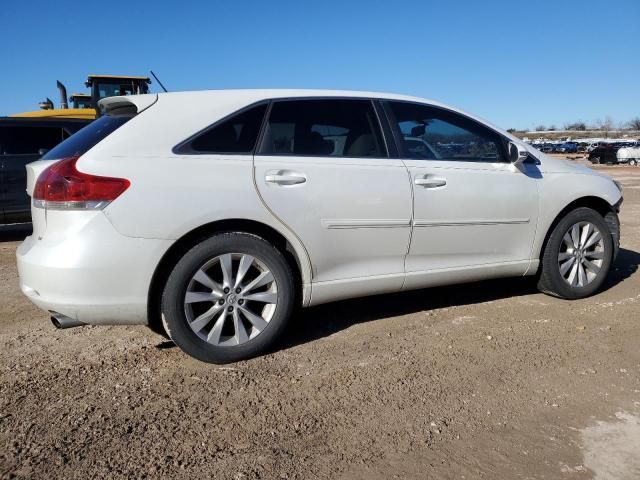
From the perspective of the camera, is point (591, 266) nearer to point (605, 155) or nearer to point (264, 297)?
point (264, 297)

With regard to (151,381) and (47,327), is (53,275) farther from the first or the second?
(47,327)

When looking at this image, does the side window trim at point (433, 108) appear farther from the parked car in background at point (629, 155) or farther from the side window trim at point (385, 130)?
the parked car in background at point (629, 155)

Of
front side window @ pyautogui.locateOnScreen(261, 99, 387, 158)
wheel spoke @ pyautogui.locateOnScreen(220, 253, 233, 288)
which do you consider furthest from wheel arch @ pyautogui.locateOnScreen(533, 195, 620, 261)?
wheel spoke @ pyautogui.locateOnScreen(220, 253, 233, 288)

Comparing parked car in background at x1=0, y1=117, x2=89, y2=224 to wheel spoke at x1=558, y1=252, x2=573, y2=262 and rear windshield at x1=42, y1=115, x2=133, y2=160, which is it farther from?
wheel spoke at x1=558, y1=252, x2=573, y2=262

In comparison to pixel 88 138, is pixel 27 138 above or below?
above

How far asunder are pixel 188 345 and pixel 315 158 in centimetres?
141

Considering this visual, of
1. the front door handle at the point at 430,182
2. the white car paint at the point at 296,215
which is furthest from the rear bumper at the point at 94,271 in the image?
the front door handle at the point at 430,182

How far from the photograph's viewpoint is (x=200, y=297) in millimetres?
3080

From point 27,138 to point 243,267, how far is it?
590cm

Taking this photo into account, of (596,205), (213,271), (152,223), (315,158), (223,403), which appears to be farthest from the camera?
(596,205)

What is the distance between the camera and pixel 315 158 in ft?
11.1

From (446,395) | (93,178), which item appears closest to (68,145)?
(93,178)

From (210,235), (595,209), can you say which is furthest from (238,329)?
(595,209)

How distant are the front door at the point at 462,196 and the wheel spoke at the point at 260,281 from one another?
1.06 meters
